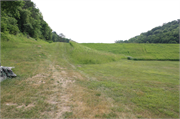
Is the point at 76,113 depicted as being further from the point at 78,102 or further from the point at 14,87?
the point at 14,87

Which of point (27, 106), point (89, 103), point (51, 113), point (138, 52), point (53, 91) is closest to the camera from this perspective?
point (51, 113)

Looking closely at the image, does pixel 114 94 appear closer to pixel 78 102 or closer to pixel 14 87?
pixel 78 102

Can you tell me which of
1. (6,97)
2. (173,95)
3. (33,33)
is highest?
(33,33)

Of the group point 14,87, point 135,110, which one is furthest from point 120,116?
point 14,87

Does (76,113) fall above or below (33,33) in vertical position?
below

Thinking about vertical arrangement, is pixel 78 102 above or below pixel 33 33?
below

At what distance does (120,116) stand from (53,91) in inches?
147

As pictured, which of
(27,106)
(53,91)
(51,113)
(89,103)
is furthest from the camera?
(53,91)

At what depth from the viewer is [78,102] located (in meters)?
4.39

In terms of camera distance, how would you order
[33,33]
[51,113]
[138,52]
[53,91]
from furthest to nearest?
[33,33]
[138,52]
[53,91]
[51,113]

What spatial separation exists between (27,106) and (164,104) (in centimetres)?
631

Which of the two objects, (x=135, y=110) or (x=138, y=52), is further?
(x=138, y=52)

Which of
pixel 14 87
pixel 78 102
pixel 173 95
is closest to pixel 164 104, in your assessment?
pixel 173 95

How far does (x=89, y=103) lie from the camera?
437cm
